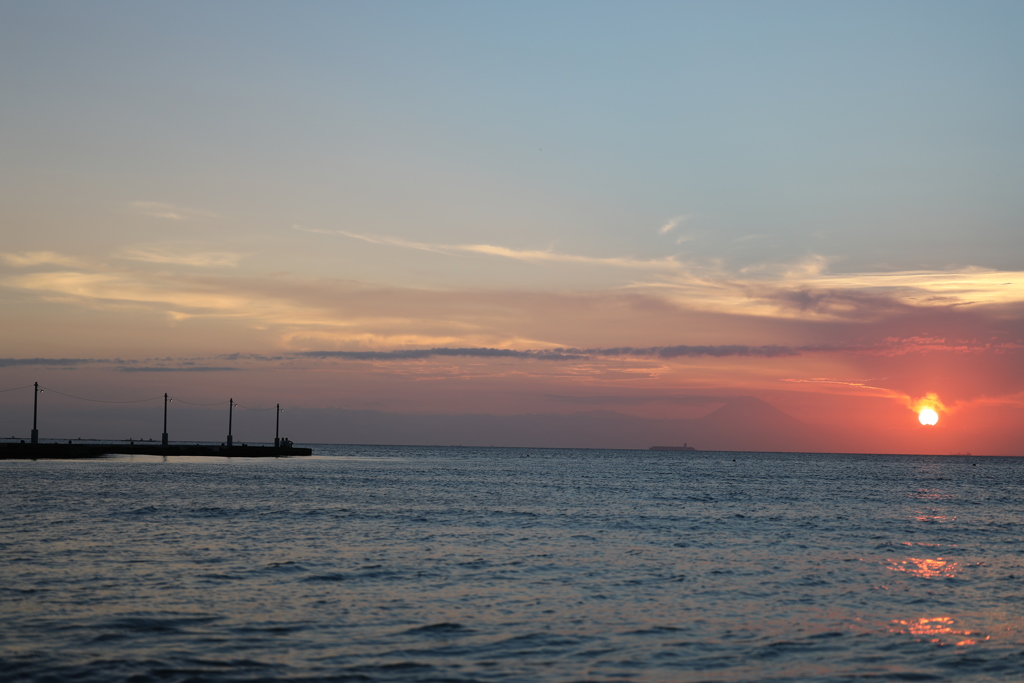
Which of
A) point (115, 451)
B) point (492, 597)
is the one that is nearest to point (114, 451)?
point (115, 451)

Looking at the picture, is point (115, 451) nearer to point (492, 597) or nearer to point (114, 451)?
point (114, 451)

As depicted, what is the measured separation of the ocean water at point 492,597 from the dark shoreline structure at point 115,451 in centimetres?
7242

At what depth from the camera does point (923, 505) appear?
59719mm

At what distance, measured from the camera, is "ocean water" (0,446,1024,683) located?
14867mm

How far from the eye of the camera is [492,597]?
68.3 ft

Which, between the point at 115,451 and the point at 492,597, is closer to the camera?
the point at 492,597

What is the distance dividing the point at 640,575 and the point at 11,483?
53249mm

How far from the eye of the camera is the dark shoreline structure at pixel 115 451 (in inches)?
4114

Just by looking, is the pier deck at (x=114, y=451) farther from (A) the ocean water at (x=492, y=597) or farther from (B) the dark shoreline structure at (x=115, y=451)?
(A) the ocean water at (x=492, y=597)

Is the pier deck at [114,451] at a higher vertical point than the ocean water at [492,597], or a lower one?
lower

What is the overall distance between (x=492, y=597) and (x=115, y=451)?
410 ft

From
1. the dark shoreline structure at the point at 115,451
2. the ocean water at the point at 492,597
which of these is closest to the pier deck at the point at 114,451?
the dark shoreline structure at the point at 115,451

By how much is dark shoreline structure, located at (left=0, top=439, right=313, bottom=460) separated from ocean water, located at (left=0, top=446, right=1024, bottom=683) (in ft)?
238

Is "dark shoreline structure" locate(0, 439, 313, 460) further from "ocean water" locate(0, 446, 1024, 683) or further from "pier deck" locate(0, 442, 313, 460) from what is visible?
"ocean water" locate(0, 446, 1024, 683)
